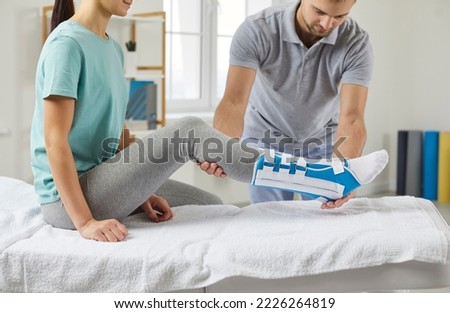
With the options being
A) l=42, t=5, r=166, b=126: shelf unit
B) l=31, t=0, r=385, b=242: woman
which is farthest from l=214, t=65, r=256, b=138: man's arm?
l=42, t=5, r=166, b=126: shelf unit

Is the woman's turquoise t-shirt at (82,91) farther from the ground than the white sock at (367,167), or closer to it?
farther from the ground

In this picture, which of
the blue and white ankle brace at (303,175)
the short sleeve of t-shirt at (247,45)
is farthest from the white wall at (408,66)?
the blue and white ankle brace at (303,175)

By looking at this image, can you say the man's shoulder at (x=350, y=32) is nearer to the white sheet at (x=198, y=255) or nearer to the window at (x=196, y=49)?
the white sheet at (x=198, y=255)

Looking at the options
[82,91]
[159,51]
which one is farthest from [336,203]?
[159,51]

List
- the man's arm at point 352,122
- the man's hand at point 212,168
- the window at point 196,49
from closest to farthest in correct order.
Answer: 1. the man's hand at point 212,168
2. the man's arm at point 352,122
3. the window at point 196,49

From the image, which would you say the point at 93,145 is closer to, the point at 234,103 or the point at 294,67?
the point at 234,103

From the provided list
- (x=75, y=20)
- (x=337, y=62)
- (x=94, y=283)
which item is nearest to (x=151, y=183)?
(x=94, y=283)

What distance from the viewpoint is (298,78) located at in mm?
1999

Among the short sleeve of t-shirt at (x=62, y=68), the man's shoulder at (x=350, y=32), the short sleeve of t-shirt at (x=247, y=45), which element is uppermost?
the man's shoulder at (x=350, y=32)

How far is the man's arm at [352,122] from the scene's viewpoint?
73.5 inches

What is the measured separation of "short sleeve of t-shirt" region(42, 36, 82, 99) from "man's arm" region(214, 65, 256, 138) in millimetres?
575

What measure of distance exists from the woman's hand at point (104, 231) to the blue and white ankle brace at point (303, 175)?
33 cm

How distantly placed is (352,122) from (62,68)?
0.92m

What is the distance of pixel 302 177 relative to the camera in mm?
1489
